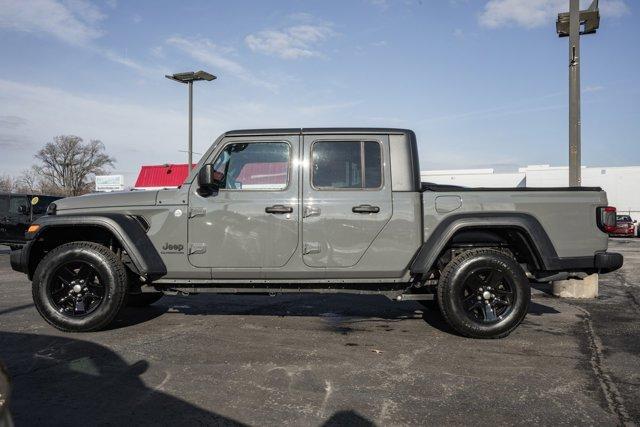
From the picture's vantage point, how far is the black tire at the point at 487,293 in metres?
4.79

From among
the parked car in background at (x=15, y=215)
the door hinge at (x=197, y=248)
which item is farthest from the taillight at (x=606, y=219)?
the parked car in background at (x=15, y=215)

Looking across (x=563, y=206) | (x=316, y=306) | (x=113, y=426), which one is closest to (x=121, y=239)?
(x=113, y=426)

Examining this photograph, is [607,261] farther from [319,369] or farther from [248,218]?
[248,218]

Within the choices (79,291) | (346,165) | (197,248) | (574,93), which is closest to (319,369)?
(197,248)

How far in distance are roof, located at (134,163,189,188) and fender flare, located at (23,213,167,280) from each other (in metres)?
23.5

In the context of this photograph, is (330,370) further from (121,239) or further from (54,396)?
(121,239)

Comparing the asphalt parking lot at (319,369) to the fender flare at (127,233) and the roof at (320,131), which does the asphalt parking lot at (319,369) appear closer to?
the fender flare at (127,233)

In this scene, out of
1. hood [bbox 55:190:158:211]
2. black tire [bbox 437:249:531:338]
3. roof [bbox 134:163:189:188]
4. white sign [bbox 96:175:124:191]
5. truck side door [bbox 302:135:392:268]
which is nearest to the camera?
black tire [bbox 437:249:531:338]

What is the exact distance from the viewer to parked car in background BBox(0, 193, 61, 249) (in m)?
14.0

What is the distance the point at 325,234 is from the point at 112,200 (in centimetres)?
231

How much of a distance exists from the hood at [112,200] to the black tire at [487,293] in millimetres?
3167

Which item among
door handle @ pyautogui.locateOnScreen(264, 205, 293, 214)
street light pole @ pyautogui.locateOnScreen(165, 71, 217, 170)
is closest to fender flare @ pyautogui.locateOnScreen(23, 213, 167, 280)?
door handle @ pyautogui.locateOnScreen(264, 205, 293, 214)

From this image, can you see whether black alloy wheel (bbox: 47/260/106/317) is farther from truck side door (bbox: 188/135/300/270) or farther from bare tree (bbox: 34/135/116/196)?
bare tree (bbox: 34/135/116/196)

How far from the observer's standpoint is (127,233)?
4855 millimetres
